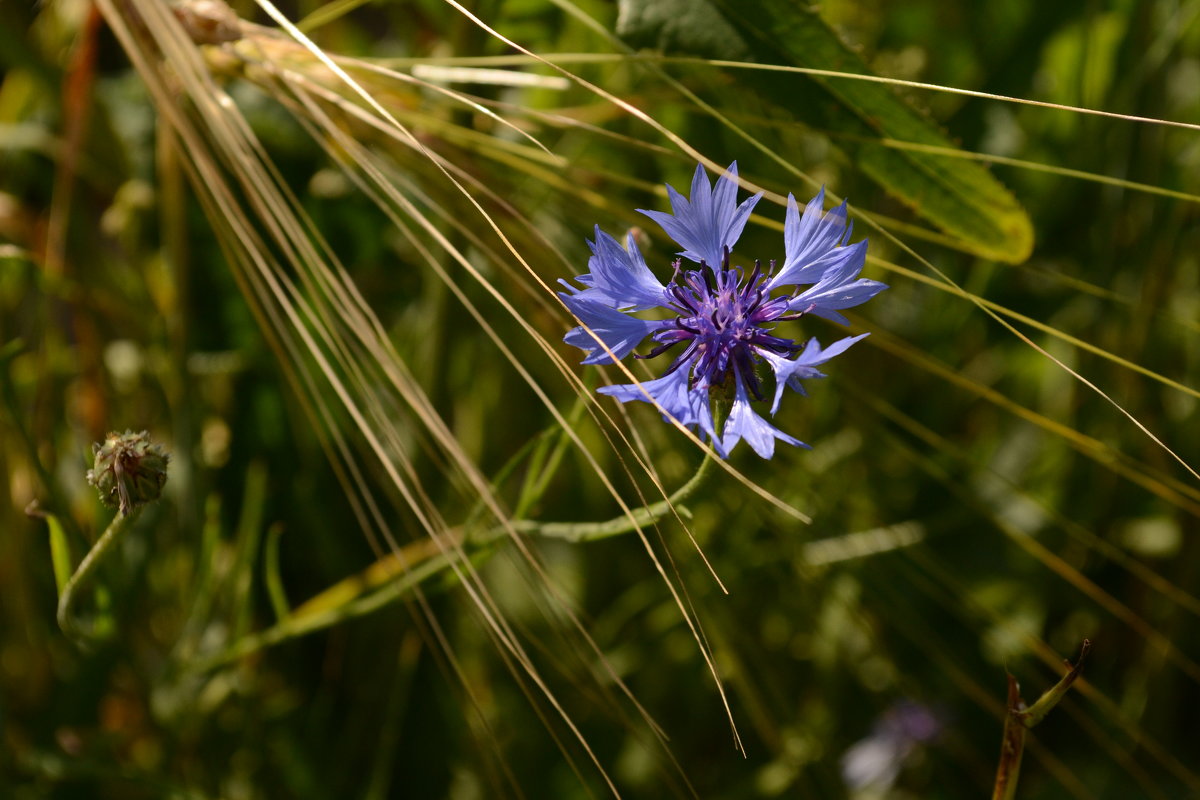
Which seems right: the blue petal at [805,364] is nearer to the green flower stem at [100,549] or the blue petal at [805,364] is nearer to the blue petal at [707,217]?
the blue petal at [707,217]

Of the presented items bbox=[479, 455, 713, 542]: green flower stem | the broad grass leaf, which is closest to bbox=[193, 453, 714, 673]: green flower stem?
bbox=[479, 455, 713, 542]: green flower stem

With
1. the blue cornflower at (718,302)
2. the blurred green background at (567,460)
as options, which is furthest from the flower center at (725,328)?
the blurred green background at (567,460)

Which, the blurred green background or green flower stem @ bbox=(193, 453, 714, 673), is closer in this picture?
green flower stem @ bbox=(193, 453, 714, 673)

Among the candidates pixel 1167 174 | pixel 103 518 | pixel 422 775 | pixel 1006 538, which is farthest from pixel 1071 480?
pixel 103 518

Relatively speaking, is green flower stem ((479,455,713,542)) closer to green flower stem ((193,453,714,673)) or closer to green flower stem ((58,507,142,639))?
green flower stem ((193,453,714,673))

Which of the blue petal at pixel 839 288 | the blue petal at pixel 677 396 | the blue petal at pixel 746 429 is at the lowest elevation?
the blue petal at pixel 746 429

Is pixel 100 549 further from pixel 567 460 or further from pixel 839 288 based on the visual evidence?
pixel 567 460
